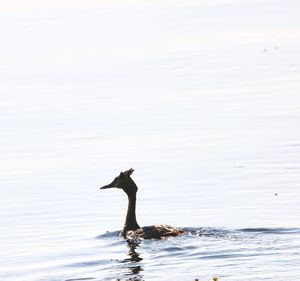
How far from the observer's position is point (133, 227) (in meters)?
17.9

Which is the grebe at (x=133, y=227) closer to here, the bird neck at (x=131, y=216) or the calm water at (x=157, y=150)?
the bird neck at (x=131, y=216)

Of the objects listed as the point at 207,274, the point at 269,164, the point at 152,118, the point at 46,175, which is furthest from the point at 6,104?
the point at 207,274

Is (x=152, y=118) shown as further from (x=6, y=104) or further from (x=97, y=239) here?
(x=97, y=239)

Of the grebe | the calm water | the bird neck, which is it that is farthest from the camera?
the bird neck

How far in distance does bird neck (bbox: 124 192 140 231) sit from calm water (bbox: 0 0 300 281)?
0.72ft

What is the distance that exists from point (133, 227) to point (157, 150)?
5.04 metres

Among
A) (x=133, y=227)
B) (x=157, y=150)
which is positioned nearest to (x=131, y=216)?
(x=133, y=227)

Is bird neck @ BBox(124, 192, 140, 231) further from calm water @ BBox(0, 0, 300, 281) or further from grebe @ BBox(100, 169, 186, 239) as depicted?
calm water @ BBox(0, 0, 300, 281)

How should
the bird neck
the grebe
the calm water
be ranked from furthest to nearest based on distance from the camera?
the bird neck, the grebe, the calm water

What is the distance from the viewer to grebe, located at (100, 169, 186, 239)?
16938 millimetres

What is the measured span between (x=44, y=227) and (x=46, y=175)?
10.5ft

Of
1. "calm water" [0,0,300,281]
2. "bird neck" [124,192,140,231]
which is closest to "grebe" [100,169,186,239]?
"bird neck" [124,192,140,231]

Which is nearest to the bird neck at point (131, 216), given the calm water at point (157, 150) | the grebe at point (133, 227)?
the grebe at point (133, 227)

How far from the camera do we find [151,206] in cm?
1967
